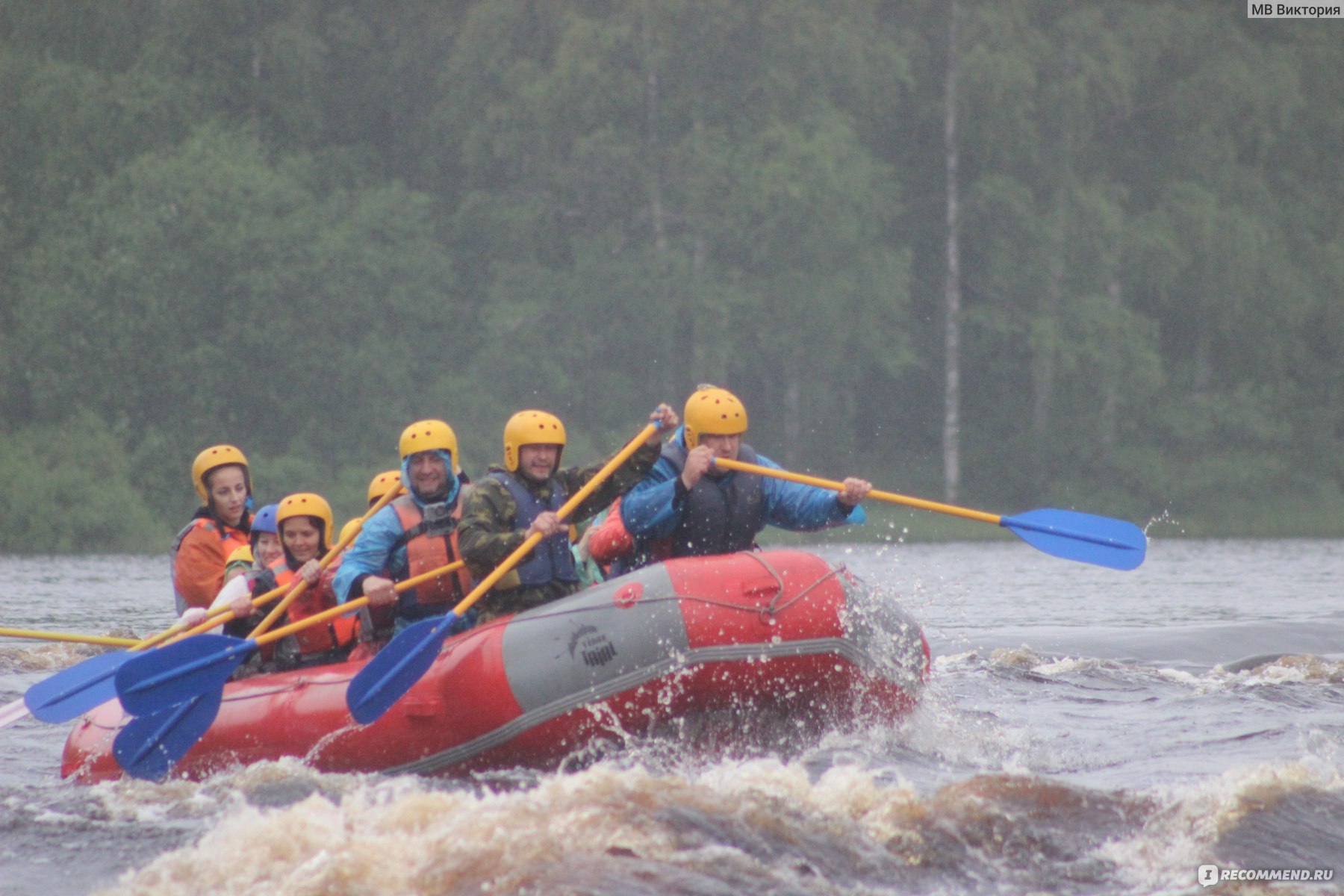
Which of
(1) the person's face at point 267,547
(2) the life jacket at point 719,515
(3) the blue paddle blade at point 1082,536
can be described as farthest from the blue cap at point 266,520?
(3) the blue paddle blade at point 1082,536

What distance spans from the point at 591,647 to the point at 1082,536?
2.11 meters

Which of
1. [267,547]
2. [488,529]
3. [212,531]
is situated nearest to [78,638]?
[212,531]

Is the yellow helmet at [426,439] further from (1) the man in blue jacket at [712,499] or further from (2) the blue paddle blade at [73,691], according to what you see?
(2) the blue paddle blade at [73,691]

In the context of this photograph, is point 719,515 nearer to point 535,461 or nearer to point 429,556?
point 535,461

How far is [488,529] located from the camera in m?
6.45

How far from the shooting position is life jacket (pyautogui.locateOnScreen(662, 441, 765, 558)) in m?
6.74

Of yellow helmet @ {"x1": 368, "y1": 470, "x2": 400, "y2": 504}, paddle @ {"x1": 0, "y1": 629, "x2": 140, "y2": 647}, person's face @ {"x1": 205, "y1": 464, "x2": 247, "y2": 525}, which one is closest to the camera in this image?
paddle @ {"x1": 0, "y1": 629, "x2": 140, "y2": 647}

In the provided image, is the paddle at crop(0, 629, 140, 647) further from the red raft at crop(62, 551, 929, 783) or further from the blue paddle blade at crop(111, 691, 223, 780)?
the red raft at crop(62, 551, 929, 783)

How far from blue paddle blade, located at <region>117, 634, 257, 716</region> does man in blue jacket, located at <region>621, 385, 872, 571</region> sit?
160 centimetres

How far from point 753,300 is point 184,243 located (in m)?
7.94

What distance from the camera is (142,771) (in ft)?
21.6

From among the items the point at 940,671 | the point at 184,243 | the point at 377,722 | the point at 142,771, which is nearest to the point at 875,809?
the point at 377,722

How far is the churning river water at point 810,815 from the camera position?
480 cm

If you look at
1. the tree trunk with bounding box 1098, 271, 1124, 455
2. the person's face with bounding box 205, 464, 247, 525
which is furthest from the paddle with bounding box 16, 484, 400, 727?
the tree trunk with bounding box 1098, 271, 1124, 455
